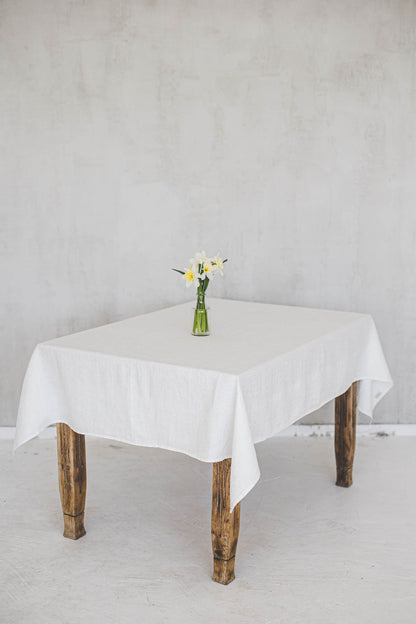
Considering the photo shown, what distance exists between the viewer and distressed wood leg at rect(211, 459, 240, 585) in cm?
253

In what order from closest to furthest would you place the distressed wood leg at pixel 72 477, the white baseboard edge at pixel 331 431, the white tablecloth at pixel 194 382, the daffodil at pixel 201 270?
the white tablecloth at pixel 194 382 < the distressed wood leg at pixel 72 477 < the daffodil at pixel 201 270 < the white baseboard edge at pixel 331 431

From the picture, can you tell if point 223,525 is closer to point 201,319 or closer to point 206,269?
point 201,319

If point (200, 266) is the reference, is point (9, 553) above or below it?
below

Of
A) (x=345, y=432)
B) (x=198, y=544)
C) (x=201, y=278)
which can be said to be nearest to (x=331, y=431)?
(x=345, y=432)

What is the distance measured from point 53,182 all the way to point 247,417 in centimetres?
225

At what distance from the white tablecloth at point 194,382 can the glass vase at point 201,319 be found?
40 millimetres

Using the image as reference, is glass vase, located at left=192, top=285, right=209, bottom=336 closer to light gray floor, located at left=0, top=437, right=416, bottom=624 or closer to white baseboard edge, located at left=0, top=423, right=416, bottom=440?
light gray floor, located at left=0, top=437, right=416, bottom=624

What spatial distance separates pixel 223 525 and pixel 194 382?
0.53 meters

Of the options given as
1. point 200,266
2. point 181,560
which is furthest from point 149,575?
point 200,266

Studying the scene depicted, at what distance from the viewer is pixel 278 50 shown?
400 cm

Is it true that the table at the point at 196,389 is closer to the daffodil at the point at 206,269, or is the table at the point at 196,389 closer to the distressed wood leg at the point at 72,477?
the distressed wood leg at the point at 72,477

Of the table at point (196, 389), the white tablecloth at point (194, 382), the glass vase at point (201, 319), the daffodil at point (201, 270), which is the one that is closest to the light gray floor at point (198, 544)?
the table at point (196, 389)

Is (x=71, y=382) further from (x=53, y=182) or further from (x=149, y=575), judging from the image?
(x=53, y=182)

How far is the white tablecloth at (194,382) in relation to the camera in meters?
2.43
